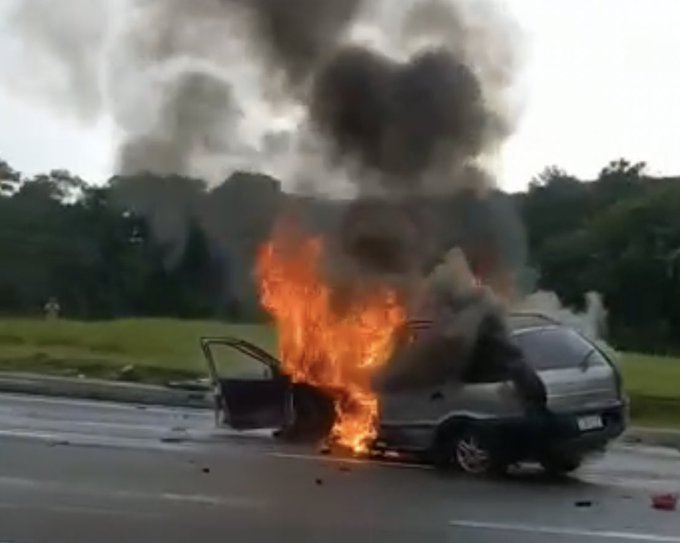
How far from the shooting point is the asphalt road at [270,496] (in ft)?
32.3

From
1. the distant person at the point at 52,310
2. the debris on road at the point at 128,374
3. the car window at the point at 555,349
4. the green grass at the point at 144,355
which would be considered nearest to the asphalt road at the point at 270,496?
the car window at the point at 555,349

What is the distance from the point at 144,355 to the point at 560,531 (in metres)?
20.3

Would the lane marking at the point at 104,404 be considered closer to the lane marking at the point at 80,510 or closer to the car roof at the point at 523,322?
the car roof at the point at 523,322

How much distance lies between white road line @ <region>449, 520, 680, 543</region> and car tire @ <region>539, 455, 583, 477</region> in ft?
12.2

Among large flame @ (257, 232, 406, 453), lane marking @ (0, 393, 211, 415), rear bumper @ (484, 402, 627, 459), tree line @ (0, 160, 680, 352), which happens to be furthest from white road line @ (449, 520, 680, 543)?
lane marking @ (0, 393, 211, 415)

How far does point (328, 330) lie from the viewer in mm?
16266

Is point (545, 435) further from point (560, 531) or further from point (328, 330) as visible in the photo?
point (560, 531)

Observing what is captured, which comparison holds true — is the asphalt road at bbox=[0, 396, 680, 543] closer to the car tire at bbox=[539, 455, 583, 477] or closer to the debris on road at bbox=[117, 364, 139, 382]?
the car tire at bbox=[539, 455, 583, 477]

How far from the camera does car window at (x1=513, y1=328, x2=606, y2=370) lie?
1421 cm

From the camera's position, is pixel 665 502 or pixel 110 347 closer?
pixel 665 502

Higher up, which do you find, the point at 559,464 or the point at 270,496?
the point at 559,464

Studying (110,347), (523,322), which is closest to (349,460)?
(523,322)

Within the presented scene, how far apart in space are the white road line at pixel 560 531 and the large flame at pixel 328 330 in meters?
4.71

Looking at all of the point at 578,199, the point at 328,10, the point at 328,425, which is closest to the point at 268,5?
the point at 328,10
